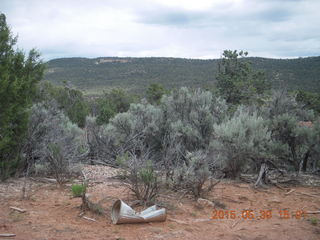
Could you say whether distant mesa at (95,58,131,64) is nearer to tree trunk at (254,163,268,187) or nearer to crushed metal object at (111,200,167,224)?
tree trunk at (254,163,268,187)

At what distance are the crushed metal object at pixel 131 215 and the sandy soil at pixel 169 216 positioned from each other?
0.09 metres

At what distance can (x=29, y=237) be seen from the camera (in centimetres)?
427

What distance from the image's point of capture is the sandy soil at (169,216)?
4.59m

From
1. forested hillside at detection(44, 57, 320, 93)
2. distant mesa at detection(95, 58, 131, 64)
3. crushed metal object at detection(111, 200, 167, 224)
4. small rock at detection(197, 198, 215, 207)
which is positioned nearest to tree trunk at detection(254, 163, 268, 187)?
small rock at detection(197, 198, 215, 207)

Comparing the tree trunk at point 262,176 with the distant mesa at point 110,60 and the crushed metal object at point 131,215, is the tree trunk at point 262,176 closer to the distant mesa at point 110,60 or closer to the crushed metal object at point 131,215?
the crushed metal object at point 131,215

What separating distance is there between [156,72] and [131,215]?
155 feet

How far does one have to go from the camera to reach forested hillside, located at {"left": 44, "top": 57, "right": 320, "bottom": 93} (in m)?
38.5

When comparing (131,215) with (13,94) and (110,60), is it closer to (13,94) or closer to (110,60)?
(13,94)

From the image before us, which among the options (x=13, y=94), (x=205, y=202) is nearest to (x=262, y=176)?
(x=205, y=202)

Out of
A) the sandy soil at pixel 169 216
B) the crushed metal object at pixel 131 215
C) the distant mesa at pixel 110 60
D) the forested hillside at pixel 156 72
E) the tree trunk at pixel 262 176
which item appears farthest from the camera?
the distant mesa at pixel 110 60

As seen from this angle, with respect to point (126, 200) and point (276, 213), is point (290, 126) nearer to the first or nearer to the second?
point (276, 213)

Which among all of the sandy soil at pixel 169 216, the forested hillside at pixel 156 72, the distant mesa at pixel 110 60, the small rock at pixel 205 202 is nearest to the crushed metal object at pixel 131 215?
the sandy soil at pixel 169 216

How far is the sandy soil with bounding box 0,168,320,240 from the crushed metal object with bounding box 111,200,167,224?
0.09 metres

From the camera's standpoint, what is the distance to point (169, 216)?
542 cm
